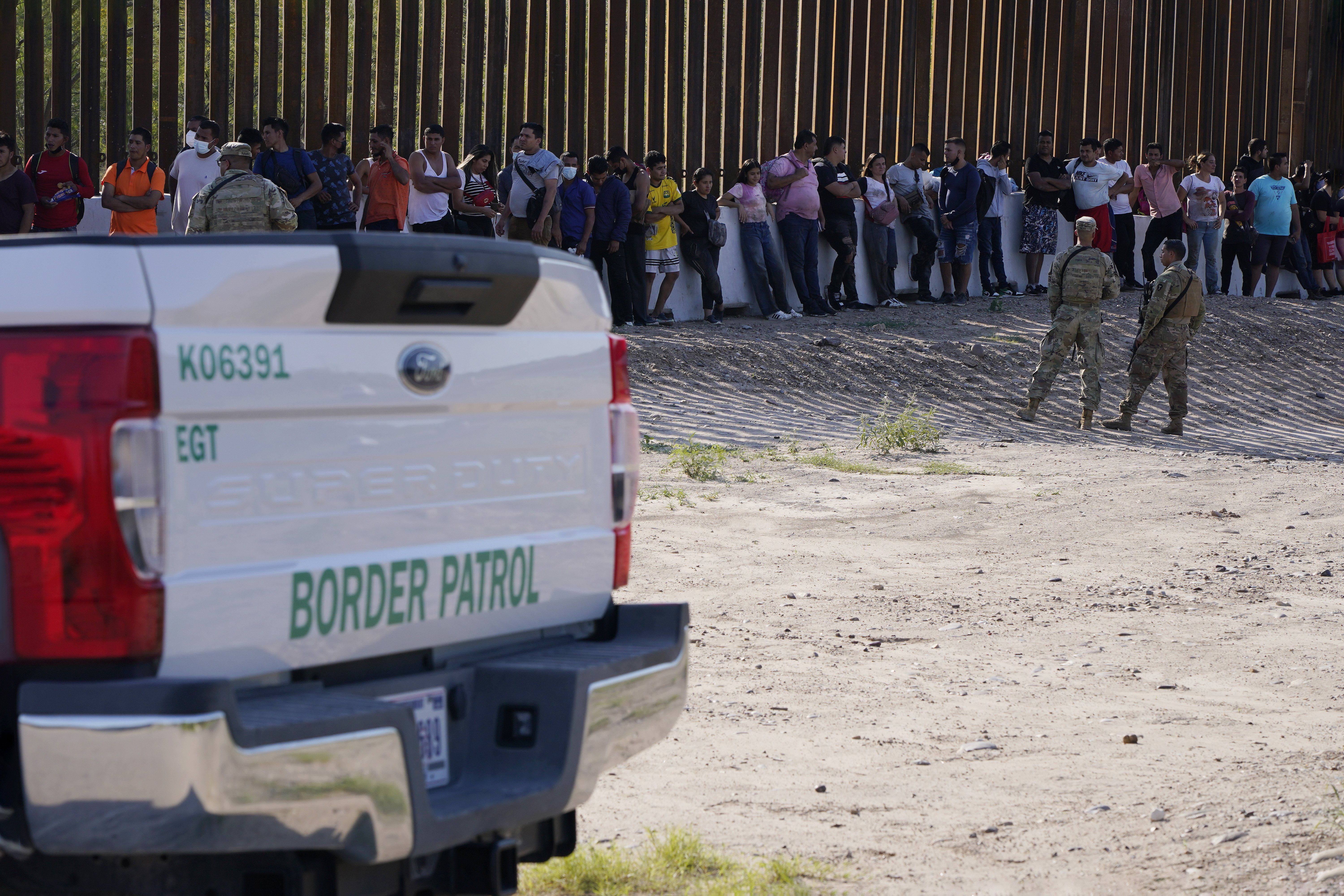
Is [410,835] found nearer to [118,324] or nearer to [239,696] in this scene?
[239,696]

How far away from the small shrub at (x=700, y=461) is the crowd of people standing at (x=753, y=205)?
3057 mm

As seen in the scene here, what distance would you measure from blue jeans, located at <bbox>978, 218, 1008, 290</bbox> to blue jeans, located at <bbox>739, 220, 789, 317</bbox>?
3.12 metres

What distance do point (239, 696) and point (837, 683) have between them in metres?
3.50

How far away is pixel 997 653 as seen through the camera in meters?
6.73

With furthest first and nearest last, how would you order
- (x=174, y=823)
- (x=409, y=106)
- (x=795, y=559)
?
(x=409, y=106) → (x=795, y=559) → (x=174, y=823)

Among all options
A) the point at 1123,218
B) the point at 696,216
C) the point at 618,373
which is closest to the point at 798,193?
the point at 696,216

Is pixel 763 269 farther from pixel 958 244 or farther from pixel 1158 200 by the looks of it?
pixel 1158 200

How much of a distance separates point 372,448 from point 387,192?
11260 mm

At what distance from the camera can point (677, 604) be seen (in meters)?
3.93

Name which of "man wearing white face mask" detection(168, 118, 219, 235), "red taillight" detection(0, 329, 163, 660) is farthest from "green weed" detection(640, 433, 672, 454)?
"red taillight" detection(0, 329, 163, 660)

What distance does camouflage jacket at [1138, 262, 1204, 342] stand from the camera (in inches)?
543

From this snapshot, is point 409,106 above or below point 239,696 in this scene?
above

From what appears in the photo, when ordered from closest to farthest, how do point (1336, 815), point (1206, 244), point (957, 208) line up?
point (1336, 815)
point (957, 208)
point (1206, 244)

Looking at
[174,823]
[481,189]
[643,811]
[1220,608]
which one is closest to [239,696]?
[174,823]
